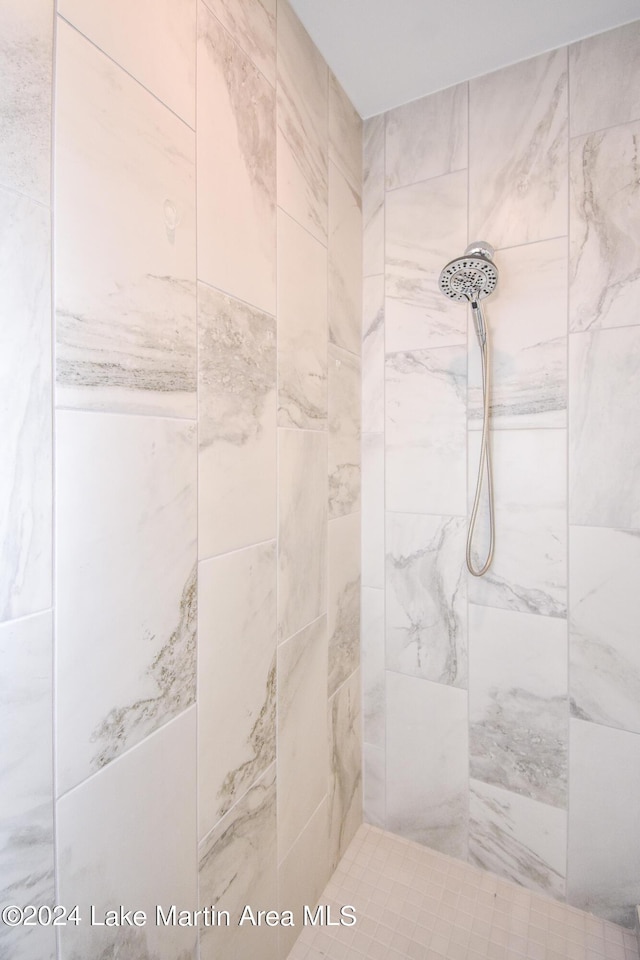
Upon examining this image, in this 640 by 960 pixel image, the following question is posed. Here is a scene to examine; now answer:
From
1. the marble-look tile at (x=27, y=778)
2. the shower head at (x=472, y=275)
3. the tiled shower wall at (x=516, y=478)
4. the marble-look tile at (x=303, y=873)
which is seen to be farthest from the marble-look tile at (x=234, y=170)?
the marble-look tile at (x=303, y=873)

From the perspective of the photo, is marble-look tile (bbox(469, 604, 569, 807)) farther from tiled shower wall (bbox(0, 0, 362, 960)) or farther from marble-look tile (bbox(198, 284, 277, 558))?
marble-look tile (bbox(198, 284, 277, 558))

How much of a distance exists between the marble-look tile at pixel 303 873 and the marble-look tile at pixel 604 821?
69cm

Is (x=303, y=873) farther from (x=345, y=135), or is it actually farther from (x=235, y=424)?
(x=345, y=135)

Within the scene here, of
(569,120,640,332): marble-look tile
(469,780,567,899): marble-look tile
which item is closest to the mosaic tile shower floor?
(469,780,567,899): marble-look tile

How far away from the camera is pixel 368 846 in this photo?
58.3 inches

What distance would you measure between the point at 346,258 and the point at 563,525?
1.02 metres

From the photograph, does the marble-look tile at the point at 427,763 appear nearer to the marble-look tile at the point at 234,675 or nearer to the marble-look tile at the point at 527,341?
the marble-look tile at the point at 234,675

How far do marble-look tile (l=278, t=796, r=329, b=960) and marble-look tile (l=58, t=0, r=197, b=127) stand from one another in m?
1.65

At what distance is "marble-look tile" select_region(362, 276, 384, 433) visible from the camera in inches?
58.9

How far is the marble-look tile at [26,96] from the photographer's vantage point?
546mm

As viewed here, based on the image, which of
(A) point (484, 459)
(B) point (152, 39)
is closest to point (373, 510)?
(A) point (484, 459)

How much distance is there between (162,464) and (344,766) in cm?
120

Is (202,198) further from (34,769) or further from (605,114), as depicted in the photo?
(605,114)

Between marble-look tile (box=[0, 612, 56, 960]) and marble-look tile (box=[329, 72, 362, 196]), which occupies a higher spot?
marble-look tile (box=[329, 72, 362, 196])
